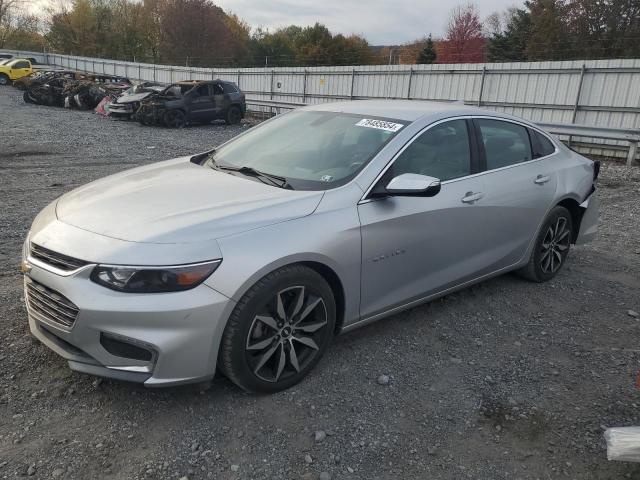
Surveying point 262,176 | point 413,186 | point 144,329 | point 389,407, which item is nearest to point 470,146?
point 413,186

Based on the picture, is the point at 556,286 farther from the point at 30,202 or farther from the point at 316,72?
the point at 316,72

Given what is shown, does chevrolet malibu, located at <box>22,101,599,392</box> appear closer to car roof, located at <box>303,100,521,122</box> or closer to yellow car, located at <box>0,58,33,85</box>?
car roof, located at <box>303,100,521,122</box>

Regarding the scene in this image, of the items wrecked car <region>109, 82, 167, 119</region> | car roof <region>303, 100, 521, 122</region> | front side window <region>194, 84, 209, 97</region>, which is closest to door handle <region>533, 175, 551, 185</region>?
car roof <region>303, 100, 521, 122</region>

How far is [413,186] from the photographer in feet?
10.7

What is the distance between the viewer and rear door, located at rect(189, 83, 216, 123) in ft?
63.5

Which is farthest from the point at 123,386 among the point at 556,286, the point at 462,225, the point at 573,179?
the point at 573,179

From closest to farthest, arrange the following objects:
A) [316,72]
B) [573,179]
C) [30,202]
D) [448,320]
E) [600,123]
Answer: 1. [448,320]
2. [573,179]
3. [30,202]
4. [600,123]
5. [316,72]

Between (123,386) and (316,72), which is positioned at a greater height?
(316,72)

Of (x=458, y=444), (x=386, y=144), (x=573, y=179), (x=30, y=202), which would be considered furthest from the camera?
(x=30, y=202)

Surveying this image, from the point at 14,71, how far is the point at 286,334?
139ft

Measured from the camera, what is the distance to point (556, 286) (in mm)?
4980

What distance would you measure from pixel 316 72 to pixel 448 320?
69.4 ft

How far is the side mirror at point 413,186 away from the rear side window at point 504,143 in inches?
43.7

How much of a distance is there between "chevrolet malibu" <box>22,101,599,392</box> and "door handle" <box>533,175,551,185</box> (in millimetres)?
14
